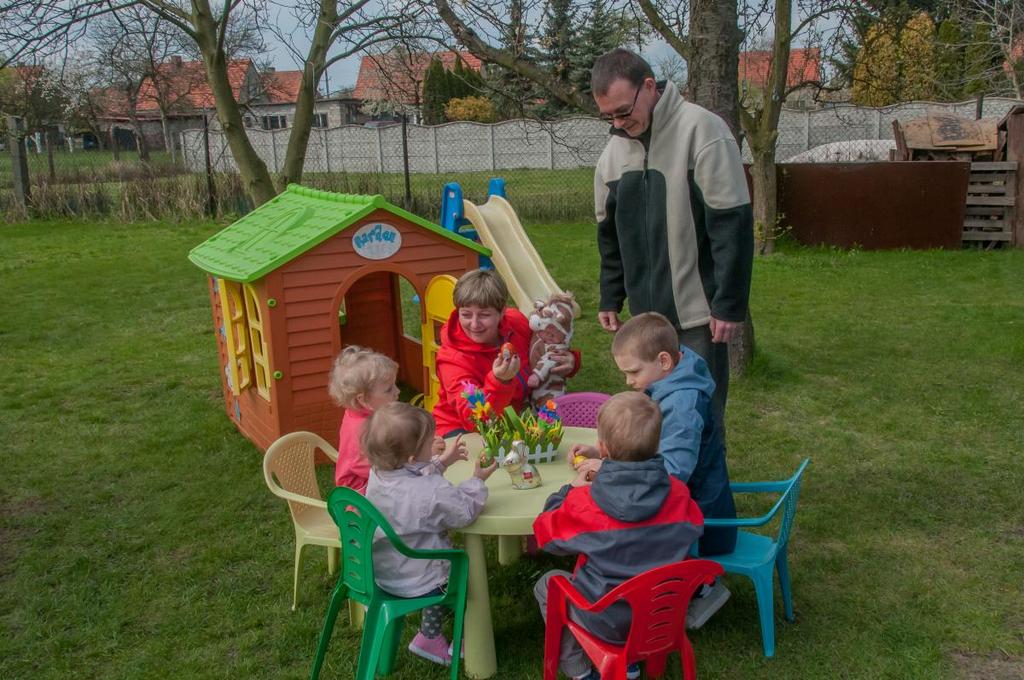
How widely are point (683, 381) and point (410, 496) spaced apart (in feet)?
3.31

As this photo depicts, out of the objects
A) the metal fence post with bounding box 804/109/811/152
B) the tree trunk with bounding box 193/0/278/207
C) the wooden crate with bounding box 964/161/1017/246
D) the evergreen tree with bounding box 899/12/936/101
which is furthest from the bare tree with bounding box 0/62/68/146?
the evergreen tree with bounding box 899/12/936/101

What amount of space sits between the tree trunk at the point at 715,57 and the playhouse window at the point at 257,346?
330 cm

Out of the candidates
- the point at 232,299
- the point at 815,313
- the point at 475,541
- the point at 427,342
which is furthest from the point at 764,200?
the point at 475,541

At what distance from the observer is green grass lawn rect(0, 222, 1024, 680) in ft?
11.5

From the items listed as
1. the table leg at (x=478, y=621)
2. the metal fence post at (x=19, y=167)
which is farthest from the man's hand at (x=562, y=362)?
the metal fence post at (x=19, y=167)

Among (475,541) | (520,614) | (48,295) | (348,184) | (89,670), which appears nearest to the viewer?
(475,541)

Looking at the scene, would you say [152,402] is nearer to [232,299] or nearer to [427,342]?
[232,299]

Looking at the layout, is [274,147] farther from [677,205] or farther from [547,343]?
[677,205]

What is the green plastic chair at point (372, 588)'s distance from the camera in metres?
2.85

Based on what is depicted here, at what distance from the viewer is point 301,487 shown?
3951 millimetres

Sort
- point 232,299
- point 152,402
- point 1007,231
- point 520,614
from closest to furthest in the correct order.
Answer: point 520,614 < point 232,299 < point 152,402 < point 1007,231

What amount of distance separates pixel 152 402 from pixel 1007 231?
1058cm

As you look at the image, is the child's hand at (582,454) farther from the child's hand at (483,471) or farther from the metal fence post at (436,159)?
the metal fence post at (436,159)

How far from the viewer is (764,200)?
1135cm
